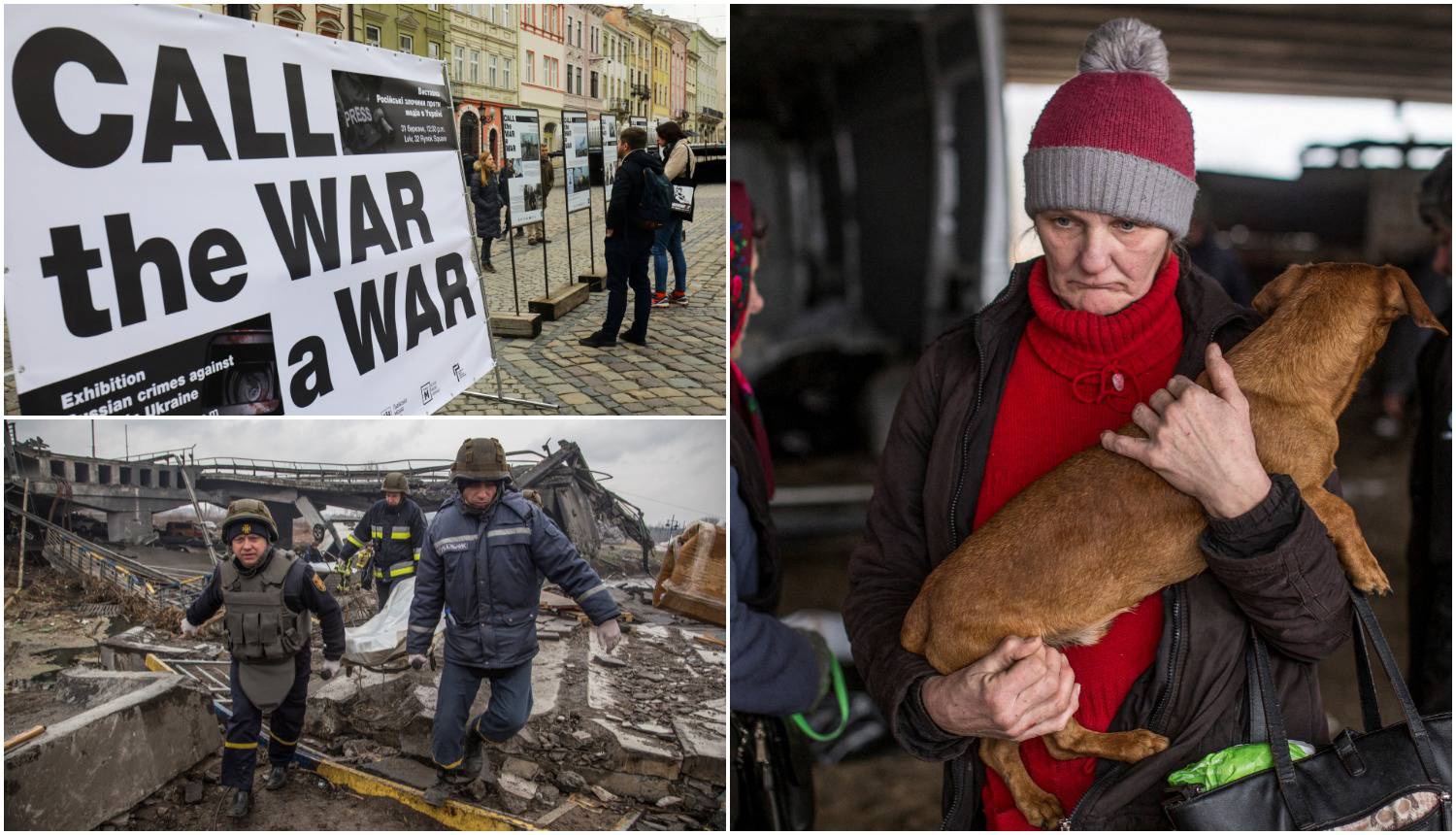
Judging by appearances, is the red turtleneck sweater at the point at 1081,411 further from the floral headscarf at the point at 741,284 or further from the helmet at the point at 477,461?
the helmet at the point at 477,461

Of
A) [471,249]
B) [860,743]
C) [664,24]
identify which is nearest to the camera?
[664,24]

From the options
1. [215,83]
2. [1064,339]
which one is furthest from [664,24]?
[1064,339]

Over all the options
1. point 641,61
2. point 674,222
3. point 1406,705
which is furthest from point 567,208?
point 1406,705

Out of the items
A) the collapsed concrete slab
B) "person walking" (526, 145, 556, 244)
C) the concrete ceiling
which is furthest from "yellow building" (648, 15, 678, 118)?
the concrete ceiling

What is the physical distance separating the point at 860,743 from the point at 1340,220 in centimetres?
1085

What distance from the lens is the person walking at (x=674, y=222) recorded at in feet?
10.1

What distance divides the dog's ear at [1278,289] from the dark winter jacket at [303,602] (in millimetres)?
2372

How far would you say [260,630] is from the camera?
2.60 m

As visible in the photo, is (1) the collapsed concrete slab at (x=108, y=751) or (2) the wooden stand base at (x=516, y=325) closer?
(1) the collapsed concrete slab at (x=108, y=751)

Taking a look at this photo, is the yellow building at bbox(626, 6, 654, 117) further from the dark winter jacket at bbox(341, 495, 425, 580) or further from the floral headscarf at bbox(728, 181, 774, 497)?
the dark winter jacket at bbox(341, 495, 425, 580)

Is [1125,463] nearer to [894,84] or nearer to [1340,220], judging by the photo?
[894,84]

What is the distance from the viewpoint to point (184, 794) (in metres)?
2.55

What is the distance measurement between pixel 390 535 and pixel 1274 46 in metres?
6.23

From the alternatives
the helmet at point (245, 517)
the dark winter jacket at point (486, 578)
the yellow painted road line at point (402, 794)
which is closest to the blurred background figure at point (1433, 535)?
the dark winter jacket at point (486, 578)
